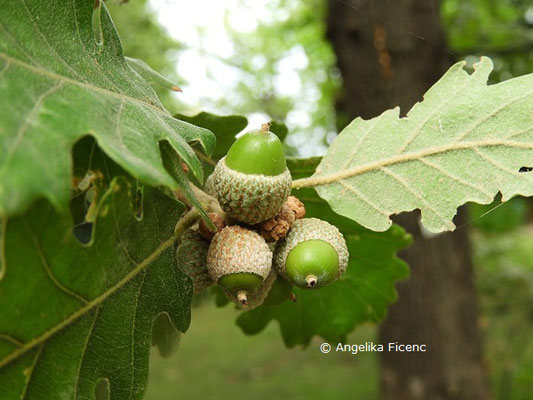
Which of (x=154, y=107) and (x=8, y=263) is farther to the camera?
(x=154, y=107)

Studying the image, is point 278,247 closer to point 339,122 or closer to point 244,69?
point 339,122

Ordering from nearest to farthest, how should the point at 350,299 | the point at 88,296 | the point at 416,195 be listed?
the point at 88,296
the point at 416,195
the point at 350,299

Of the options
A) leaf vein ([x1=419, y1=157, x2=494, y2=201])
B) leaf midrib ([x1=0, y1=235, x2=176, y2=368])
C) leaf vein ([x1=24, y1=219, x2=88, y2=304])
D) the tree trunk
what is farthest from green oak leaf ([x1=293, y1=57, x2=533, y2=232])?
the tree trunk

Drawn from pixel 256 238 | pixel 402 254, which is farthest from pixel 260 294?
pixel 402 254

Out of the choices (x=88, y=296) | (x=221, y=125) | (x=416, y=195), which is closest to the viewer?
(x=88, y=296)

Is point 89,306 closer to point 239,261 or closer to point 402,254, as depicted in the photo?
point 239,261

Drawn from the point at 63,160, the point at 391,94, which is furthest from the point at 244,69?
the point at 63,160

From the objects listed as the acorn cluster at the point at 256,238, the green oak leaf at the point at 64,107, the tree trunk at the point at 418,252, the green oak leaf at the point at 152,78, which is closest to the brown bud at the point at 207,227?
the acorn cluster at the point at 256,238
